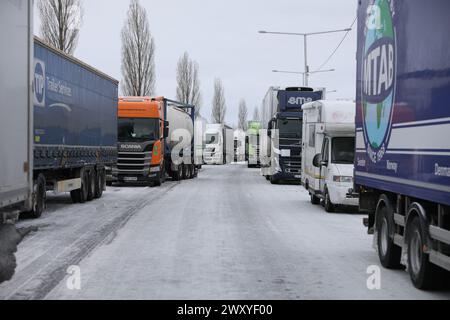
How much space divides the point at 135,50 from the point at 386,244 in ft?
152

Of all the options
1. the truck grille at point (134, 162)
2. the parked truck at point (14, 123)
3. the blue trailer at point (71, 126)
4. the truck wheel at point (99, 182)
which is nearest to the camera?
the parked truck at point (14, 123)

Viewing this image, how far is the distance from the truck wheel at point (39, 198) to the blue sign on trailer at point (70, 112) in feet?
1.30

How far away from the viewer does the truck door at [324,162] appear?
1878 cm

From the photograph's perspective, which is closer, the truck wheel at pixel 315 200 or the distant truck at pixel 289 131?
the truck wheel at pixel 315 200

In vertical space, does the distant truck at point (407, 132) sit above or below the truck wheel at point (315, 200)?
above

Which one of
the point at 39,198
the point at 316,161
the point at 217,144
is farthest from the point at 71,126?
the point at 217,144

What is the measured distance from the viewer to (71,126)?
1819cm

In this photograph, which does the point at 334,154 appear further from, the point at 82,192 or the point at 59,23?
the point at 59,23

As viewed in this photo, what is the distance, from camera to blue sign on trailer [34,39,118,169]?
15281 millimetres

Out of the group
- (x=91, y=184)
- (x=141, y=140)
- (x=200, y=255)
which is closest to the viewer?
(x=200, y=255)

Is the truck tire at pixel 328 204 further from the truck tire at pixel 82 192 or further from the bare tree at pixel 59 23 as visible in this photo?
the bare tree at pixel 59 23

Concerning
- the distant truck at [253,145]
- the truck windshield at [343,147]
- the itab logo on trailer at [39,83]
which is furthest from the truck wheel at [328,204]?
the distant truck at [253,145]
